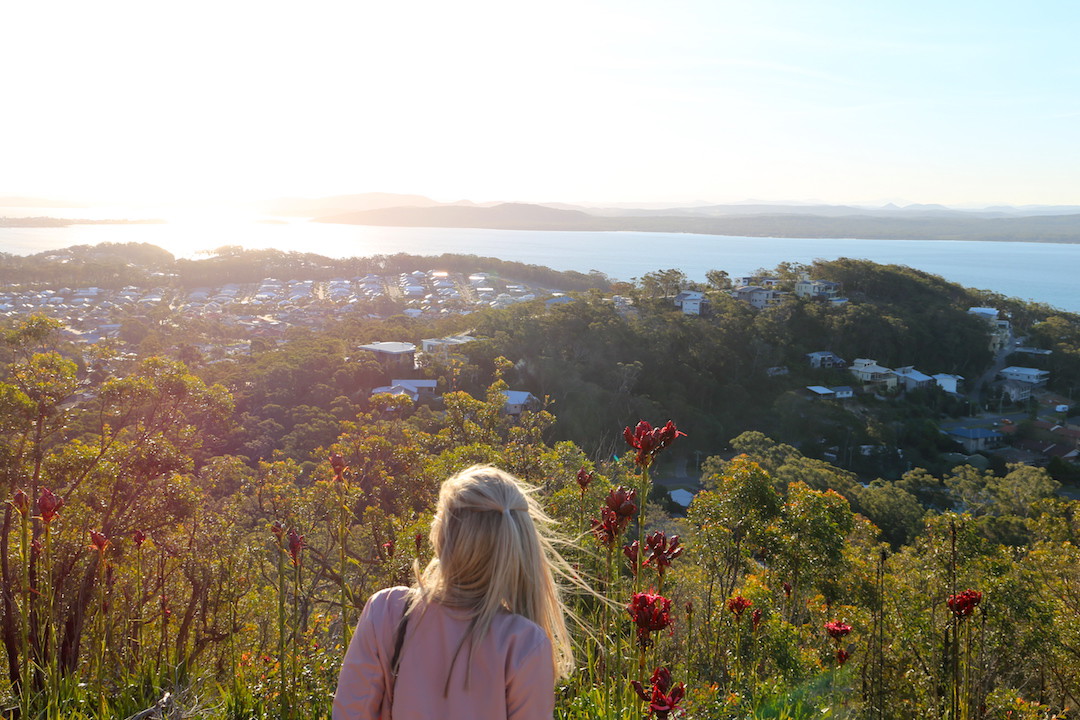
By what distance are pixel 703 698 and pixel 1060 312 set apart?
42.7 m

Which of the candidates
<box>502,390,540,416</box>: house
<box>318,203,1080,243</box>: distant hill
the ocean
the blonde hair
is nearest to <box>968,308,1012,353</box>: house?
the ocean

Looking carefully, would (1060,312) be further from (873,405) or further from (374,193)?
(374,193)

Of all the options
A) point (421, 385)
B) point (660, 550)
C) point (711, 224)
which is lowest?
point (421, 385)

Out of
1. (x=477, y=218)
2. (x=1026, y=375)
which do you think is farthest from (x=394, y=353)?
(x=477, y=218)

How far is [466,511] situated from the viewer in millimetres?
1084

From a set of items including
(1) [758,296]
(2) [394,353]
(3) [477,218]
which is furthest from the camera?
(3) [477,218]

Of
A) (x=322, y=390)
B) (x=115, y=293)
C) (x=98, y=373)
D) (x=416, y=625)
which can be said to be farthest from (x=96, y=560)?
(x=115, y=293)

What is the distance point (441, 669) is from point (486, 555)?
211mm

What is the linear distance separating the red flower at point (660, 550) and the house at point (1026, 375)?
31861 mm

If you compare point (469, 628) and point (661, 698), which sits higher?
point (469, 628)

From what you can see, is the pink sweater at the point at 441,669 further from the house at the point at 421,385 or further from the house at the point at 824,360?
the house at the point at 824,360

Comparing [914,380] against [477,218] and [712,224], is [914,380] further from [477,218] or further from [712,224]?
[477,218]

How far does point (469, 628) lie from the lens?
1085 mm

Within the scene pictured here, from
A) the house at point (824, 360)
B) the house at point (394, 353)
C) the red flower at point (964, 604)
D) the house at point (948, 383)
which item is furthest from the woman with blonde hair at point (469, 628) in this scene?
the house at point (948, 383)
